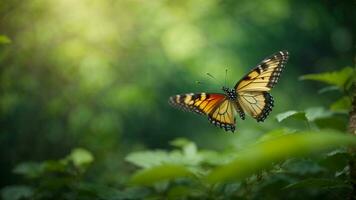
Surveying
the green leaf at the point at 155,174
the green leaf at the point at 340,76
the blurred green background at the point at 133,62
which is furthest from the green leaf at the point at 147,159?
the blurred green background at the point at 133,62

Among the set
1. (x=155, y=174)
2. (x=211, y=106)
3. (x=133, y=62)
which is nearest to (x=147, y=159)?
(x=211, y=106)

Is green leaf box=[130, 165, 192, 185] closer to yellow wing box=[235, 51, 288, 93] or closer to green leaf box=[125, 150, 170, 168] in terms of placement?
green leaf box=[125, 150, 170, 168]

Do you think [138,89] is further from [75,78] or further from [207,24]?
[207,24]

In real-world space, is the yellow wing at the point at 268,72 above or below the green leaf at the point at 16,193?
above

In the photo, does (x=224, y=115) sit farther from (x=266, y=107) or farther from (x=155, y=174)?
(x=155, y=174)

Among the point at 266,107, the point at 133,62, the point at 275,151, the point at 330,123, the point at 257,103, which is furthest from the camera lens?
the point at 133,62

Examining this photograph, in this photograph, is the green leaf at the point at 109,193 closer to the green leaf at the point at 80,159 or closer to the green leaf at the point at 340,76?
the green leaf at the point at 80,159

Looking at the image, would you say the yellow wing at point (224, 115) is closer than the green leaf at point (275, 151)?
No
